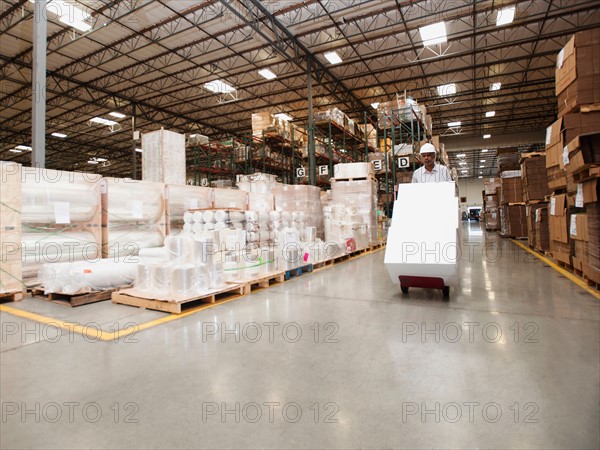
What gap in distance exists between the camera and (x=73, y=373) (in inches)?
89.7

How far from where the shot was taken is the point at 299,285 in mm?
5113

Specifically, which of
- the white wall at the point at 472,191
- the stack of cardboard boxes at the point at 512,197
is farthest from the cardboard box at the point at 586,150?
the white wall at the point at 472,191

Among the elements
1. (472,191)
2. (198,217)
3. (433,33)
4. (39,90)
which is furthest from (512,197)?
(472,191)

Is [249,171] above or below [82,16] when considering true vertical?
below

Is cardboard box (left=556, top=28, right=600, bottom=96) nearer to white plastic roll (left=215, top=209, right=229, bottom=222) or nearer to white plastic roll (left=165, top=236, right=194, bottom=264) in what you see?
white plastic roll (left=215, top=209, right=229, bottom=222)

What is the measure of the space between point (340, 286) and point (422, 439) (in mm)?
3437

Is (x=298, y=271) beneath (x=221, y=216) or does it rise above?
beneath

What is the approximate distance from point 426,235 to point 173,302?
2.89 meters

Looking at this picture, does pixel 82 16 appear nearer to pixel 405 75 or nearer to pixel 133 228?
pixel 133 228

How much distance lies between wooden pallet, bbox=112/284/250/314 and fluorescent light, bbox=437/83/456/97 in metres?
16.4

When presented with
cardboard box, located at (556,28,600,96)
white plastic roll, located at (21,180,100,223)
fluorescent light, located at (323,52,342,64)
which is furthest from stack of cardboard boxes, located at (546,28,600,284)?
fluorescent light, located at (323,52,342,64)

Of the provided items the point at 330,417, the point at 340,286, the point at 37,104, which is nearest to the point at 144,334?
the point at 330,417

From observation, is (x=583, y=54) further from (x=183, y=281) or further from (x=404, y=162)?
(x=404, y=162)

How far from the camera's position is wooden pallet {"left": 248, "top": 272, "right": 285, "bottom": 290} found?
4838mm
